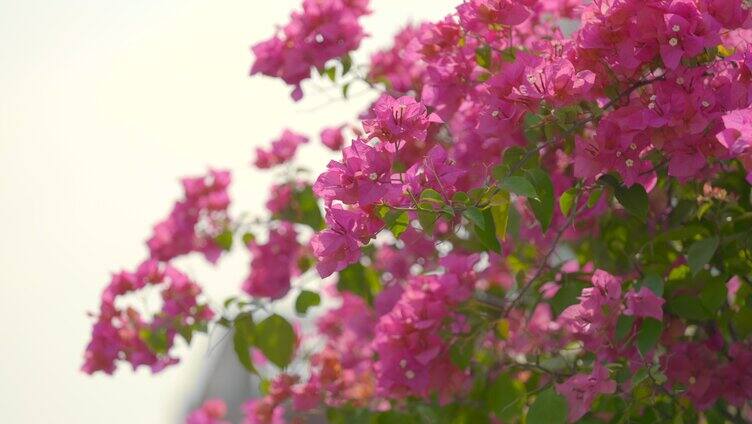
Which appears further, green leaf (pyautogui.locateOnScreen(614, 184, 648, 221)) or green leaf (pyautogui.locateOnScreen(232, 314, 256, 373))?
green leaf (pyautogui.locateOnScreen(232, 314, 256, 373))

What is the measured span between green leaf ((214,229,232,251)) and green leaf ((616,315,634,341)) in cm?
91

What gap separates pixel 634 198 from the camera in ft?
4.03

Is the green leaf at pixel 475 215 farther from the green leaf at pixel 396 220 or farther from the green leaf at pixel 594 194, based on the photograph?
the green leaf at pixel 594 194

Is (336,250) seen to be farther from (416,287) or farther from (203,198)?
(203,198)

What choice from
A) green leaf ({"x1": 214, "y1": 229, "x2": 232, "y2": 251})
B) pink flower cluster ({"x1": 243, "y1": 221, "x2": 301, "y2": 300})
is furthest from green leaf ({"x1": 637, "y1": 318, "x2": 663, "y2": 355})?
green leaf ({"x1": 214, "y1": 229, "x2": 232, "y2": 251})

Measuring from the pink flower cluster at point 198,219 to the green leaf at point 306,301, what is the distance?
0.93 ft

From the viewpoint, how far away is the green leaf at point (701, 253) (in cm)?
129

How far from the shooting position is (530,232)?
1746 mm

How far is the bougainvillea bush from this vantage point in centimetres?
112

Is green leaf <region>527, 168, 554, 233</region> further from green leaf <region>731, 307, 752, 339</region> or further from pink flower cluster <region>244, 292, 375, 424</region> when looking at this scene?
pink flower cluster <region>244, 292, 375, 424</region>

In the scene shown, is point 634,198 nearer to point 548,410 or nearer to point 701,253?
point 701,253

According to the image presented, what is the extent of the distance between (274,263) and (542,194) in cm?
84

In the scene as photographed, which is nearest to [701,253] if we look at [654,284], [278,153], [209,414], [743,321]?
[654,284]

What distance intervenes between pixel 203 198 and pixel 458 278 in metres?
0.66
